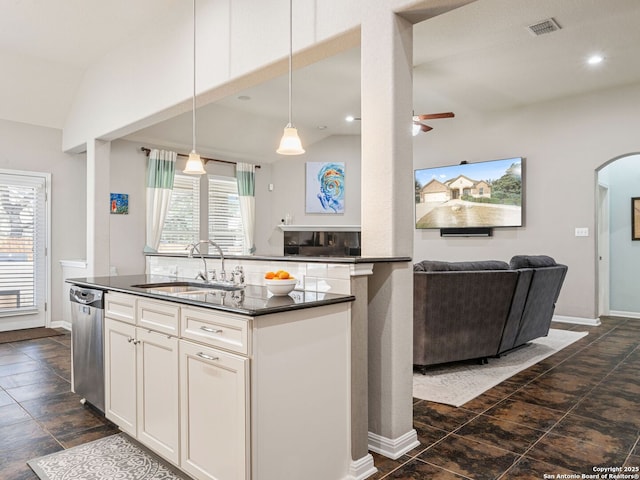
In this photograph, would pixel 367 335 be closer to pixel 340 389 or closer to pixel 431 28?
pixel 340 389

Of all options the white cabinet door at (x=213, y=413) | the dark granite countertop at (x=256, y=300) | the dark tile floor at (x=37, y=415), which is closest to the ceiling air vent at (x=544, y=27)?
the dark granite countertop at (x=256, y=300)

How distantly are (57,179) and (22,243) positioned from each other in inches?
39.3

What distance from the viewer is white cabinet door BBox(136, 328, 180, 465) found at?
221cm

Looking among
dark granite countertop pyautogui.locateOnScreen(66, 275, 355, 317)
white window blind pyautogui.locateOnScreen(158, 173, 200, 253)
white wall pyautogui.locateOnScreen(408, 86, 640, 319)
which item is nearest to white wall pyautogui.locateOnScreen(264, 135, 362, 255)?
white window blind pyautogui.locateOnScreen(158, 173, 200, 253)

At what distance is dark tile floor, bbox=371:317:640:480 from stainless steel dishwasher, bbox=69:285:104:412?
194 cm

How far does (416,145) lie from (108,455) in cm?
662

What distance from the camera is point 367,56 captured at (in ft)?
8.43

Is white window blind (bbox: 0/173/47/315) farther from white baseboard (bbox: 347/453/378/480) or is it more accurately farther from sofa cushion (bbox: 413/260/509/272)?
white baseboard (bbox: 347/453/378/480)

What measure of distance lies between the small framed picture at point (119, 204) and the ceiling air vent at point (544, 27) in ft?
17.3

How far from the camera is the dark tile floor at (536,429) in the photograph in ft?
7.56

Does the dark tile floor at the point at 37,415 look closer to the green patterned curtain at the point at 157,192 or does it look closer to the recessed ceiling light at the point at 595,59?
the green patterned curtain at the point at 157,192

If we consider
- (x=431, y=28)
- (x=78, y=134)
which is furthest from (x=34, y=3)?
(x=431, y=28)

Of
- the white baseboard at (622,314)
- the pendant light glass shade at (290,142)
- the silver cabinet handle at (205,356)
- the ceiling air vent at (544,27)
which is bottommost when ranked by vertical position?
the white baseboard at (622,314)

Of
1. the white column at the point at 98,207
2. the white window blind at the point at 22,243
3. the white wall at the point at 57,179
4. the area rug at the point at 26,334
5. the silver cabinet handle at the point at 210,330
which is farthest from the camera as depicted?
the white wall at the point at 57,179
